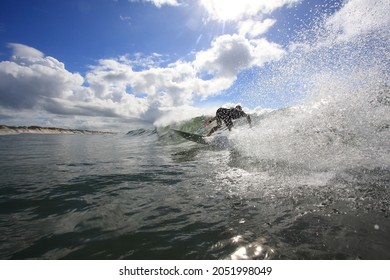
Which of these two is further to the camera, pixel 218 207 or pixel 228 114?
pixel 228 114

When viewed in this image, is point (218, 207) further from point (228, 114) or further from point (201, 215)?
point (228, 114)

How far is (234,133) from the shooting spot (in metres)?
17.3

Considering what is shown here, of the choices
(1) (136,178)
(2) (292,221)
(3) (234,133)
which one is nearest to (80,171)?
(1) (136,178)

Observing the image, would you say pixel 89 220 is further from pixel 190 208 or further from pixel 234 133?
pixel 234 133

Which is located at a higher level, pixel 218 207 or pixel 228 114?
pixel 228 114

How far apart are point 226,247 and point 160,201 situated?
2598mm

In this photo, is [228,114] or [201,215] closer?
[201,215]

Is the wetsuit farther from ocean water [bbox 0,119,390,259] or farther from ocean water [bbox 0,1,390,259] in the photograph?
ocean water [bbox 0,119,390,259]

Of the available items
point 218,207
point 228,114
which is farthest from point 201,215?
point 228,114

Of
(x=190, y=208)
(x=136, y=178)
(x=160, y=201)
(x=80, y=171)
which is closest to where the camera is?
(x=190, y=208)

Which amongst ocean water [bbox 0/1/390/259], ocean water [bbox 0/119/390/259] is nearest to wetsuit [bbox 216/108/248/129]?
ocean water [bbox 0/1/390/259]

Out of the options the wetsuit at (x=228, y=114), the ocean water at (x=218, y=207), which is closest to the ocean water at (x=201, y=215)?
the ocean water at (x=218, y=207)

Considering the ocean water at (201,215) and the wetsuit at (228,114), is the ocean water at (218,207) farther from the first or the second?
the wetsuit at (228,114)

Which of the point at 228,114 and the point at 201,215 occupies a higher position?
the point at 228,114
